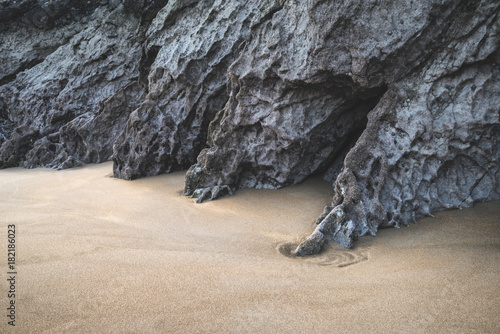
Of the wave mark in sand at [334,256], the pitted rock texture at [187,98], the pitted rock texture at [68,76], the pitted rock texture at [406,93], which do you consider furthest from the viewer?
the pitted rock texture at [68,76]

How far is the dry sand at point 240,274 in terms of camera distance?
1796mm

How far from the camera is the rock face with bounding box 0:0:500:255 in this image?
3426mm

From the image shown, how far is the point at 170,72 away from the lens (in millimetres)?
7047

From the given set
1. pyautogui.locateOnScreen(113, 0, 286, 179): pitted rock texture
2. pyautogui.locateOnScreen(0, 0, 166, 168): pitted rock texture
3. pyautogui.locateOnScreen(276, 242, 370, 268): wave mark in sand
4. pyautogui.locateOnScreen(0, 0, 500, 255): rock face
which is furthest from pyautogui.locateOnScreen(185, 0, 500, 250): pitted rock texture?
pyautogui.locateOnScreen(0, 0, 166, 168): pitted rock texture

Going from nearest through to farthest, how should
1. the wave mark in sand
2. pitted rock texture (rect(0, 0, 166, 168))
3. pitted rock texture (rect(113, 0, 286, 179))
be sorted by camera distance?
the wave mark in sand
pitted rock texture (rect(113, 0, 286, 179))
pitted rock texture (rect(0, 0, 166, 168))

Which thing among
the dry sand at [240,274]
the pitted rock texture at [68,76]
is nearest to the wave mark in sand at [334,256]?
the dry sand at [240,274]

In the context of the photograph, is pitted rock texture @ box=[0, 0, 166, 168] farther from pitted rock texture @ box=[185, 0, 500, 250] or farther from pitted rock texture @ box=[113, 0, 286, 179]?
pitted rock texture @ box=[185, 0, 500, 250]

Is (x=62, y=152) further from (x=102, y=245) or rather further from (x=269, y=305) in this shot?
(x=269, y=305)

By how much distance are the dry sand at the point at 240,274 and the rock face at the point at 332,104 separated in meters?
0.40

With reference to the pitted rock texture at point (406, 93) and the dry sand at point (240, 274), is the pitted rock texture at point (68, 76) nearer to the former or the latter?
the dry sand at point (240, 274)

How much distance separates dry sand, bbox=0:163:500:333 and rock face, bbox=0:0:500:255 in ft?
1.31

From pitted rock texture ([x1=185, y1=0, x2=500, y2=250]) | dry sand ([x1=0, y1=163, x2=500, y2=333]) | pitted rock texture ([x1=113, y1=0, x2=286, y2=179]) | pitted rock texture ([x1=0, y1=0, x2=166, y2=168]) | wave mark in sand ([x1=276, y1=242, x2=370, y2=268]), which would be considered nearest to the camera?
dry sand ([x1=0, y1=163, x2=500, y2=333])

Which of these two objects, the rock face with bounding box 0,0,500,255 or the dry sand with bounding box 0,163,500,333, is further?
the rock face with bounding box 0,0,500,255

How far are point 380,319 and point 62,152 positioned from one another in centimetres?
1005
